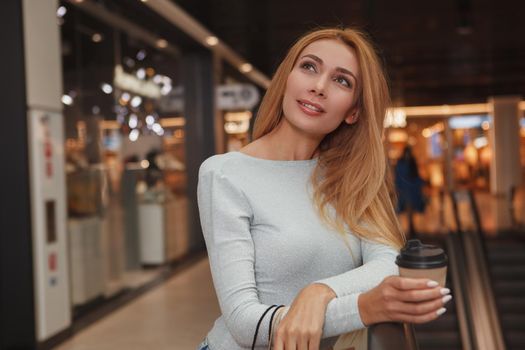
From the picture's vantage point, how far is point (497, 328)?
512 centimetres

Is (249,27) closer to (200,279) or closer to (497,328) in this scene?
(200,279)

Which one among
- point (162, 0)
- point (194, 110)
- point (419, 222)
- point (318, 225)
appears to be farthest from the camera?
point (419, 222)

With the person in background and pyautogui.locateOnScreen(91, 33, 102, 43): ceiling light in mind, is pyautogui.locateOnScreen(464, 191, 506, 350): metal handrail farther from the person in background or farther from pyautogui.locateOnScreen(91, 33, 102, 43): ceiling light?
pyautogui.locateOnScreen(91, 33, 102, 43): ceiling light

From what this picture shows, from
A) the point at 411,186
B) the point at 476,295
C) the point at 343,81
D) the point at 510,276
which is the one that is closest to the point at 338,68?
the point at 343,81

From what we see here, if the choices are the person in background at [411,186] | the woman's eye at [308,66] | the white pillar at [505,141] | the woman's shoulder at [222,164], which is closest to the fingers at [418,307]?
the woman's shoulder at [222,164]

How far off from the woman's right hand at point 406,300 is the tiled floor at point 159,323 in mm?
4110

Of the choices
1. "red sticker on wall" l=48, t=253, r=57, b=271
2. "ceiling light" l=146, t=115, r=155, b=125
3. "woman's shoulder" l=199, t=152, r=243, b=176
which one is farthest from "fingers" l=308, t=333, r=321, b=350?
"ceiling light" l=146, t=115, r=155, b=125

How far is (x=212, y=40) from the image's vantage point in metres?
9.41

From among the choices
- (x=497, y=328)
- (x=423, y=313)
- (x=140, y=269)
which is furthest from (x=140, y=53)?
(x=423, y=313)

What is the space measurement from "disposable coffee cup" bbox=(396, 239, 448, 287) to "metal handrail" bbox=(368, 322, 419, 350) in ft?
0.39

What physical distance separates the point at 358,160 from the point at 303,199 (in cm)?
19

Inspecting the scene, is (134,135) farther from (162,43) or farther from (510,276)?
(510,276)

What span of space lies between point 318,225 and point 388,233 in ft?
0.55

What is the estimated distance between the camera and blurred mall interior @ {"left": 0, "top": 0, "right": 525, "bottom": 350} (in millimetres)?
4676
